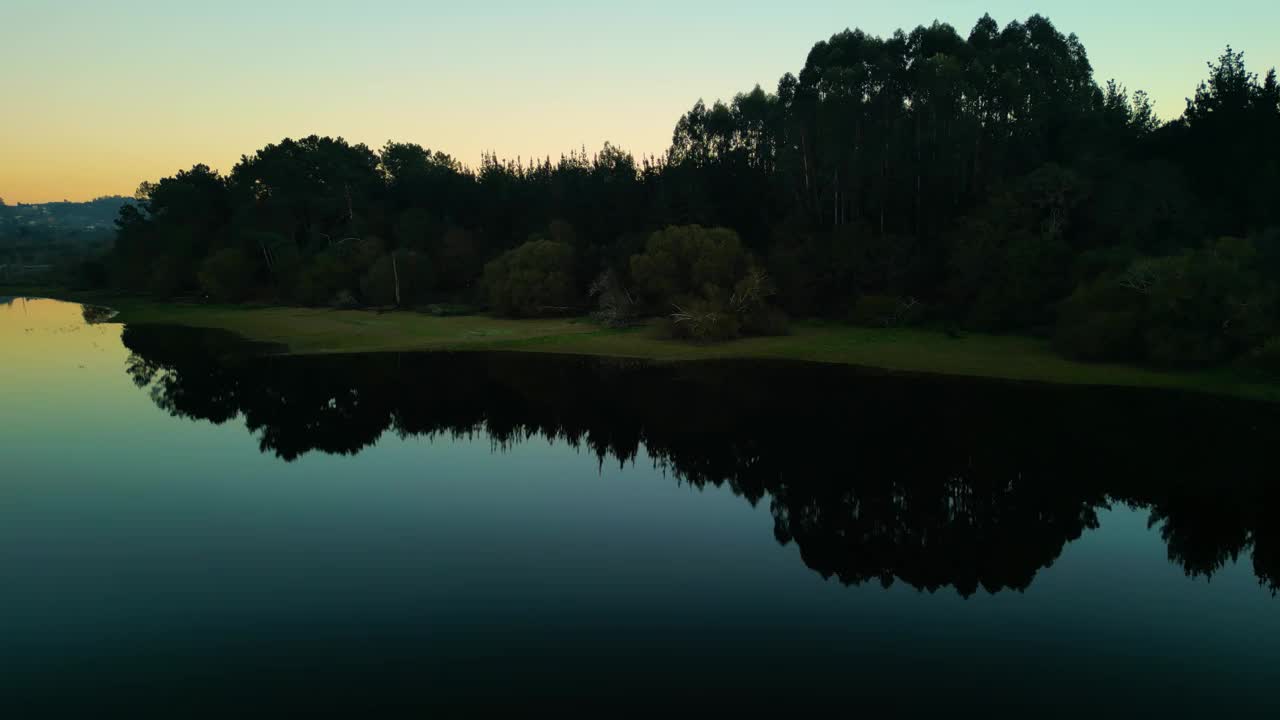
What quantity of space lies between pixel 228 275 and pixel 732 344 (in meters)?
79.2

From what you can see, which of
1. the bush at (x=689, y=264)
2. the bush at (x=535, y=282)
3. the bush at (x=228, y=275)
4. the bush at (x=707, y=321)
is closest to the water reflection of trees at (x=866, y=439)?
the bush at (x=707, y=321)

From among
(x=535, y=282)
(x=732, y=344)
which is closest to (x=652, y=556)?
(x=732, y=344)

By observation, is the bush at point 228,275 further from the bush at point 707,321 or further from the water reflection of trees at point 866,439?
the bush at point 707,321

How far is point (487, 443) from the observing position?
3241 cm

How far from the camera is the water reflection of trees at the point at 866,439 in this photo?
68.1 feet

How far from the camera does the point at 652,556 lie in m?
20.1

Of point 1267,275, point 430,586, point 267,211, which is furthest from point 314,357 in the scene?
point 267,211

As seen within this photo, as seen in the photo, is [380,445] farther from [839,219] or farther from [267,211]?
[267,211]

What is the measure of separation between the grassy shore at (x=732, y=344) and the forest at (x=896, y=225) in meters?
2.07

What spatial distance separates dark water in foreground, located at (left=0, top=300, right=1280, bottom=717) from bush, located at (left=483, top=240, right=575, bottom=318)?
1593 inches

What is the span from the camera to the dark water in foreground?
14.1 m

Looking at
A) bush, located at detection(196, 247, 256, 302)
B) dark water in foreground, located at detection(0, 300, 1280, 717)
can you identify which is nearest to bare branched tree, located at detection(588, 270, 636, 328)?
dark water in foreground, located at detection(0, 300, 1280, 717)

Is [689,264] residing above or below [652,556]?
above

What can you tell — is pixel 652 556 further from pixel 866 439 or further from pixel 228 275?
pixel 228 275
